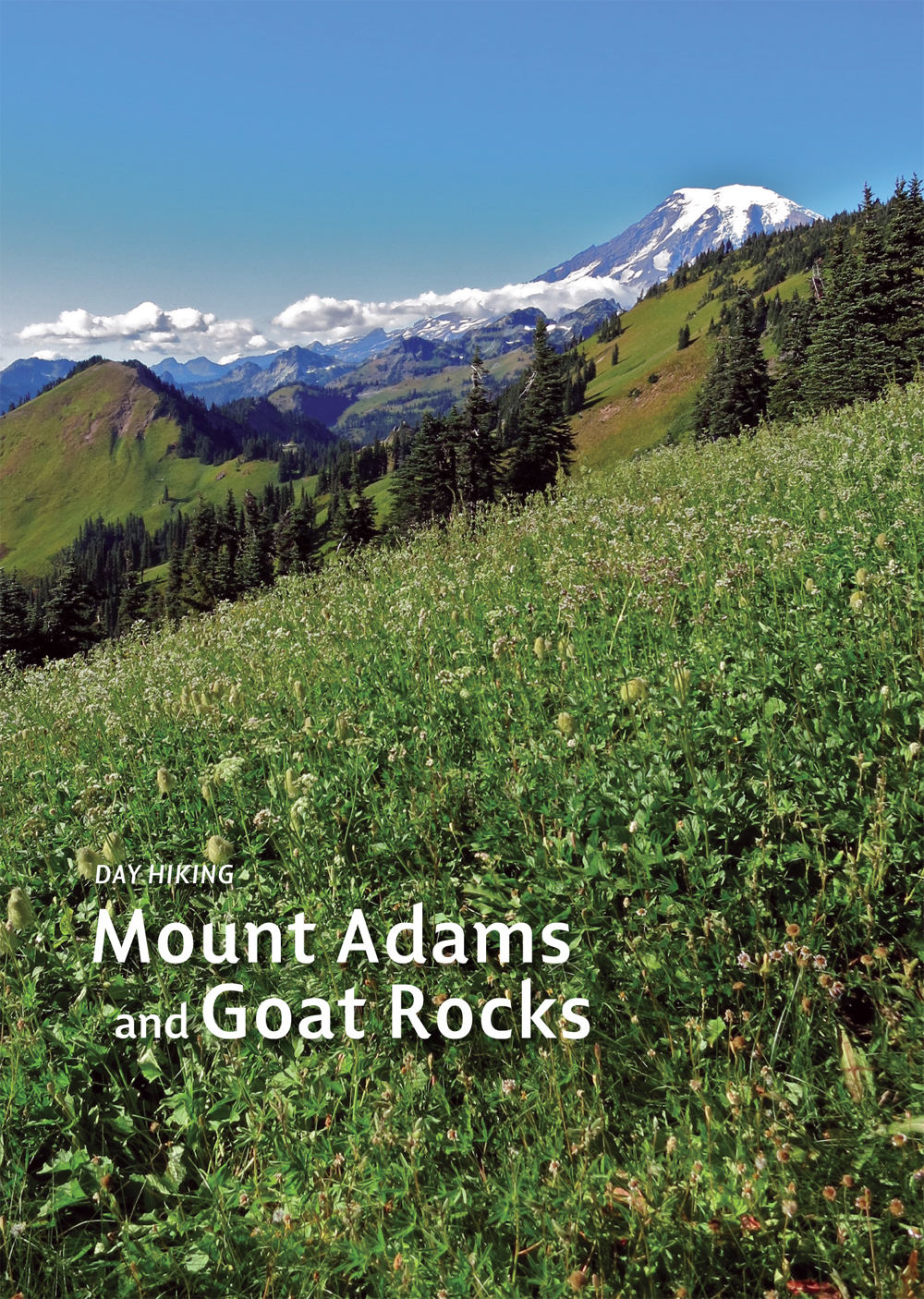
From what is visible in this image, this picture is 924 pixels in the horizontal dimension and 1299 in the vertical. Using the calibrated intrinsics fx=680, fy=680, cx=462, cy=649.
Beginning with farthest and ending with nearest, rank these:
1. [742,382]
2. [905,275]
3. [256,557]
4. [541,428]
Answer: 1. [256,557]
2. [742,382]
3. [541,428]
4. [905,275]

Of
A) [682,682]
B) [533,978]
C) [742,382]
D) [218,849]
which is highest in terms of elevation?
[742,382]

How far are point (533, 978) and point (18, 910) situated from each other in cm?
268

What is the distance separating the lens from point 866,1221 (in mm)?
2115

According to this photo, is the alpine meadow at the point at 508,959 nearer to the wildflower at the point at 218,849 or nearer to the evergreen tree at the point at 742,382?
the wildflower at the point at 218,849

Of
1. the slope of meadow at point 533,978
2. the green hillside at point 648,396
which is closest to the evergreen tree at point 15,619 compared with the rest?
the slope of meadow at point 533,978

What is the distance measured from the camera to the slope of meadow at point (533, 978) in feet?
7.91

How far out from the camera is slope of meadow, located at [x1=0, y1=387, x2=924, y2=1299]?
95.0 inches

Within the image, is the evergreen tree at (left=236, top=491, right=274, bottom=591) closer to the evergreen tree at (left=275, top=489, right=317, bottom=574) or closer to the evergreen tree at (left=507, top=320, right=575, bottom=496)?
the evergreen tree at (left=275, top=489, right=317, bottom=574)

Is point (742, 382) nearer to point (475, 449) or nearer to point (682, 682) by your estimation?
point (475, 449)

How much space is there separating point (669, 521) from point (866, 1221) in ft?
23.7

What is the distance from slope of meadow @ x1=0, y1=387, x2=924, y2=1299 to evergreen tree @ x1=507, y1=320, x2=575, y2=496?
5803 centimetres

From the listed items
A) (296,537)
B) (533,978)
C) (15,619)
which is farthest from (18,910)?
(296,537)

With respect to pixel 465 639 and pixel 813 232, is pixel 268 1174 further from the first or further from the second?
pixel 813 232

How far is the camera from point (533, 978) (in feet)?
10.9
